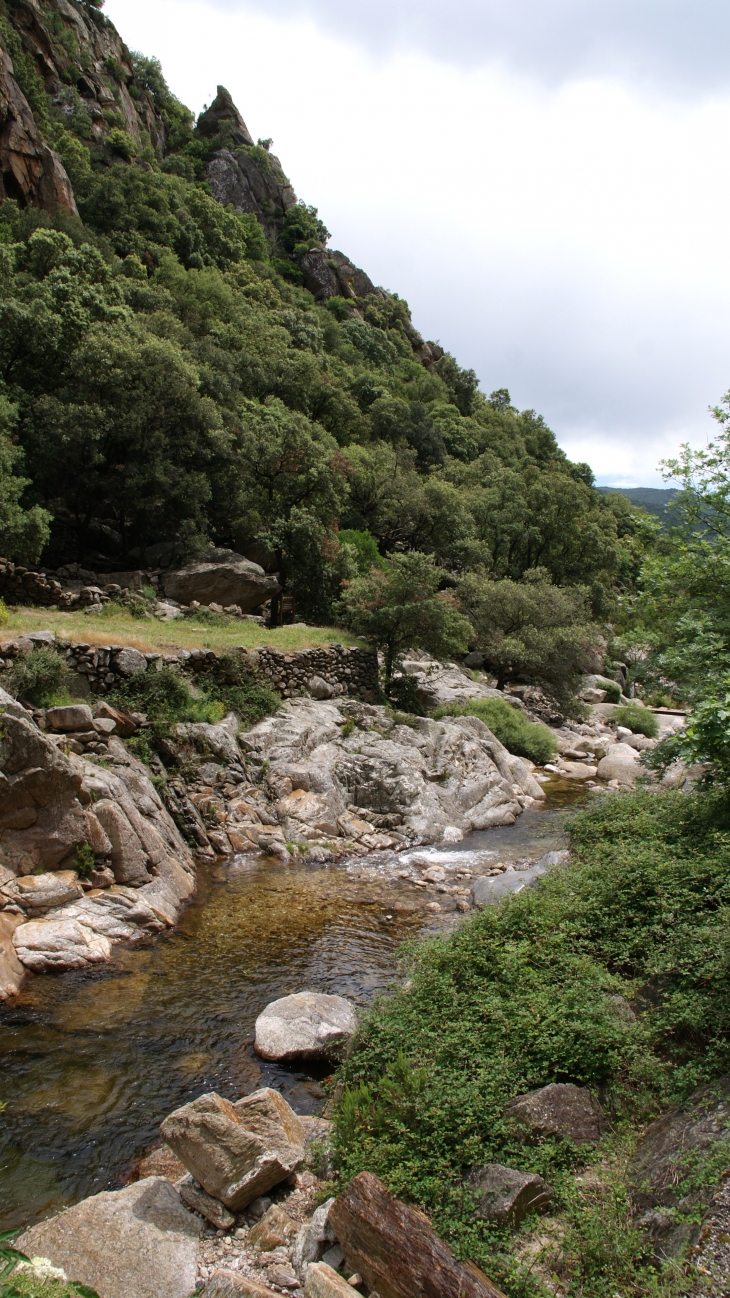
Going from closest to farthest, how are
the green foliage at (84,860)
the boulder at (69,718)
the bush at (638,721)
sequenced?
the green foliage at (84,860)
the boulder at (69,718)
the bush at (638,721)

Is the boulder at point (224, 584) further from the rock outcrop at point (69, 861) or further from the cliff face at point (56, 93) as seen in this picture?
the cliff face at point (56, 93)

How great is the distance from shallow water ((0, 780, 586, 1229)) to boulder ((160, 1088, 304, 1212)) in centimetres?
95

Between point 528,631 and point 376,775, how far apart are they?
67.1 ft

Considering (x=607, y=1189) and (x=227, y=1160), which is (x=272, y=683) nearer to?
(x=227, y=1160)

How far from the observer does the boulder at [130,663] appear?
17047 millimetres

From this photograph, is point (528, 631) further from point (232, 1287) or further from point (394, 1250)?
point (232, 1287)

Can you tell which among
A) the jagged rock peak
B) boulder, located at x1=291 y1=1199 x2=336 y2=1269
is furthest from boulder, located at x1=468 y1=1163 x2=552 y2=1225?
the jagged rock peak

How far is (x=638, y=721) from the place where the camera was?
35594 millimetres

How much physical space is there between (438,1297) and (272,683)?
18.4 metres

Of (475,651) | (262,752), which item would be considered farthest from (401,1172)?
(475,651)

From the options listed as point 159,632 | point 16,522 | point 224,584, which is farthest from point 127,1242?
point 224,584

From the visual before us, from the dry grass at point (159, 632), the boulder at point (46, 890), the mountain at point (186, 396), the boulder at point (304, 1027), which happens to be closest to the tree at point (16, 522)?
the mountain at point (186, 396)

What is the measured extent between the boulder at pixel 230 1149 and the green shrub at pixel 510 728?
20269 mm

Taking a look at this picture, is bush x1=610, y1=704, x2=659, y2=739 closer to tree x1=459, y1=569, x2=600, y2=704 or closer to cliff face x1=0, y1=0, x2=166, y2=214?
tree x1=459, y1=569, x2=600, y2=704
